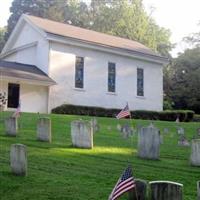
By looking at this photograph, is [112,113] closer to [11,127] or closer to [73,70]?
[73,70]

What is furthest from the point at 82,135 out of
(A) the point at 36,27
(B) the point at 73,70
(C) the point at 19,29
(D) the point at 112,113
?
(C) the point at 19,29

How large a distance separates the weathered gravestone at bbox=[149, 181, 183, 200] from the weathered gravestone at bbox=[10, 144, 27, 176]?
3358 mm

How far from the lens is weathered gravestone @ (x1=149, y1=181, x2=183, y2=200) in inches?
267

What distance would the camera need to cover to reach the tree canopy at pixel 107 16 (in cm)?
6028

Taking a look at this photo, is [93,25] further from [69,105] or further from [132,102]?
[69,105]

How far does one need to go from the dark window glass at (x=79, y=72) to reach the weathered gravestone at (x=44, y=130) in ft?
69.0

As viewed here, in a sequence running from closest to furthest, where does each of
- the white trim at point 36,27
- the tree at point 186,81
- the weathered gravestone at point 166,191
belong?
the weathered gravestone at point 166,191 < the white trim at point 36,27 < the tree at point 186,81

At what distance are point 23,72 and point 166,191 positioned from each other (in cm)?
2692

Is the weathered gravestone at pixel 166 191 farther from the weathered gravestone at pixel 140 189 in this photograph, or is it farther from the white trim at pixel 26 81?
the white trim at pixel 26 81

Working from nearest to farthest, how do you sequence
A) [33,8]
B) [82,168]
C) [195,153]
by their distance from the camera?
[82,168], [195,153], [33,8]

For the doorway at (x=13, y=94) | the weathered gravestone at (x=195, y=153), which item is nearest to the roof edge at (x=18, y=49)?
the doorway at (x=13, y=94)

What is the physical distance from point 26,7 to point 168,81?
2423 cm

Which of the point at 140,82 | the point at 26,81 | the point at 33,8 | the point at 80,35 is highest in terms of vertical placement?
the point at 33,8

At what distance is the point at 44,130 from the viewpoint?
48.9 feet
